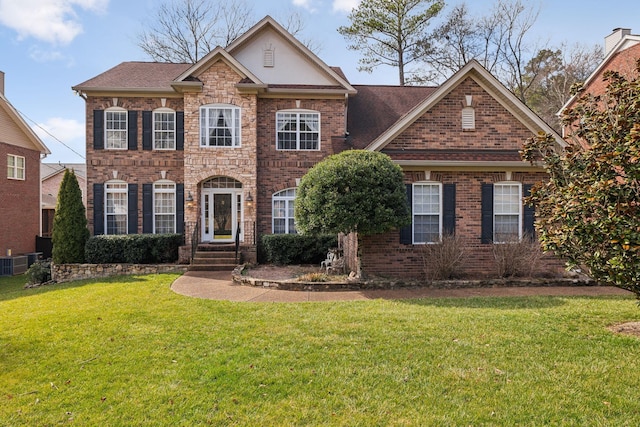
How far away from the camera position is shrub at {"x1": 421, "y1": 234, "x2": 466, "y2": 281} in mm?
10297

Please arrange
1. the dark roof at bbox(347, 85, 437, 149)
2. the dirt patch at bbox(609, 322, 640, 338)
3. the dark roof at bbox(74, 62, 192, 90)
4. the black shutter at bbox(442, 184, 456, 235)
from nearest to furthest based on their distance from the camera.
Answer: the dirt patch at bbox(609, 322, 640, 338) < the black shutter at bbox(442, 184, 456, 235) < the dark roof at bbox(74, 62, 192, 90) < the dark roof at bbox(347, 85, 437, 149)

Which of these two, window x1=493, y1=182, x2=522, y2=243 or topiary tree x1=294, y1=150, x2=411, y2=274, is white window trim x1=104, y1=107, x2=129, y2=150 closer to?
topiary tree x1=294, y1=150, x2=411, y2=274

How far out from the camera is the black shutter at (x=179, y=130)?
15.0 meters

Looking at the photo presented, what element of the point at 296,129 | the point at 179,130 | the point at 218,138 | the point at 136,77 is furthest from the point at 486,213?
the point at 136,77

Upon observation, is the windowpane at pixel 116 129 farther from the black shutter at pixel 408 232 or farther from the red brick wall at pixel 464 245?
the black shutter at pixel 408 232

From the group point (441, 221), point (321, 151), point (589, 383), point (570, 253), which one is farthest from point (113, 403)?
point (321, 151)

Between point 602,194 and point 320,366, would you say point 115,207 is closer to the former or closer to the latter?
point 320,366

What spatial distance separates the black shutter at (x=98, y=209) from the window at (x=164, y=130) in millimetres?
2691

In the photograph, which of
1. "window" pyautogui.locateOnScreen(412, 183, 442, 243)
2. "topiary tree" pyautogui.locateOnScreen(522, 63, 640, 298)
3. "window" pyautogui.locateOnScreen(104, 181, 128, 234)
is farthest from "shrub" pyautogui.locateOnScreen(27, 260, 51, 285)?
"topiary tree" pyautogui.locateOnScreen(522, 63, 640, 298)

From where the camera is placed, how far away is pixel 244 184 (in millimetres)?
14656

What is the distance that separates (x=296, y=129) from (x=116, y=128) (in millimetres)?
7000

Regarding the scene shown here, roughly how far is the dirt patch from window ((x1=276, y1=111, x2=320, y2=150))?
11.0 meters

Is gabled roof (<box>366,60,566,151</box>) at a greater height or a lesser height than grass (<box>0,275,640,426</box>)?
greater

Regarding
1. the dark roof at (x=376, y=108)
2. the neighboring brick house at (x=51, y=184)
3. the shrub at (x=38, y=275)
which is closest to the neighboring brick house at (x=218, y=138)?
the dark roof at (x=376, y=108)
